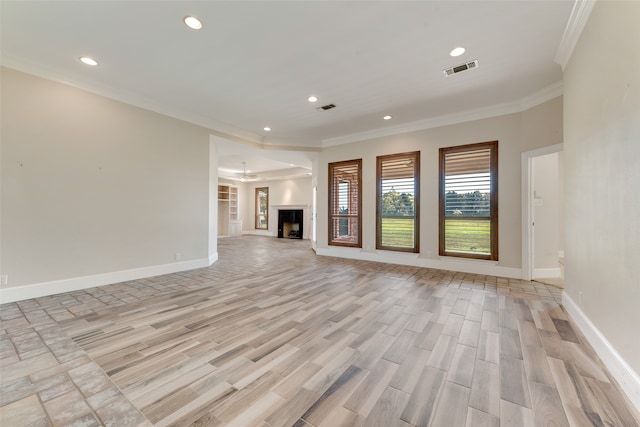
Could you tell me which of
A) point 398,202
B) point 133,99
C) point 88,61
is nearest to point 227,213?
point 133,99

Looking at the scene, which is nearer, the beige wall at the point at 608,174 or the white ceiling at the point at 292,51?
the beige wall at the point at 608,174

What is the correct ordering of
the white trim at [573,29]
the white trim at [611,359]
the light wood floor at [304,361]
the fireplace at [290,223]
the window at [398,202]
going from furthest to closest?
1. the fireplace at [290,223]
2. the window at [398,202]
3. the white trim at [573,29]
4. the white trim at [611,359]
5. the light wood floor at [304,361]

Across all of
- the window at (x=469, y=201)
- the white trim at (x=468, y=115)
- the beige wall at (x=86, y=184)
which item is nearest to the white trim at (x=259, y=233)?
the white trim at (x=468, y=115)

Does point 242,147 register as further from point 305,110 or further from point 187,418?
point 187,418

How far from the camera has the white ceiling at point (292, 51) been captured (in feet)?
7.68

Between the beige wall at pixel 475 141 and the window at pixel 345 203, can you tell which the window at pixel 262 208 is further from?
the beige wall at pixel 475 141

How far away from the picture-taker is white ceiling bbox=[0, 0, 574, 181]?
2342mm

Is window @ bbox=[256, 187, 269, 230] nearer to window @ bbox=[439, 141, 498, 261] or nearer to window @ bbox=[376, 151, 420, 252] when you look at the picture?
window @ bbox=[376, 151, 420, 252]

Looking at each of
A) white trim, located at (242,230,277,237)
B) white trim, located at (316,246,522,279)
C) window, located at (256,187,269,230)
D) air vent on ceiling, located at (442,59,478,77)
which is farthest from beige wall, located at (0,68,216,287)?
window, located at (256,187,269,230)

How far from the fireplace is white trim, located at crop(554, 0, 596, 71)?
937cm

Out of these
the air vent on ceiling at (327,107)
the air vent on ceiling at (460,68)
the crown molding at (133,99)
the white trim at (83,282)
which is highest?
the air vent on ceiling at (327,107)

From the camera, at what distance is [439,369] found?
5.82 ft

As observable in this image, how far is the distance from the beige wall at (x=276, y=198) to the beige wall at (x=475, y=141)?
500 centimetres

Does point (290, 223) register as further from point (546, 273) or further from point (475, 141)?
point (546, 273)
